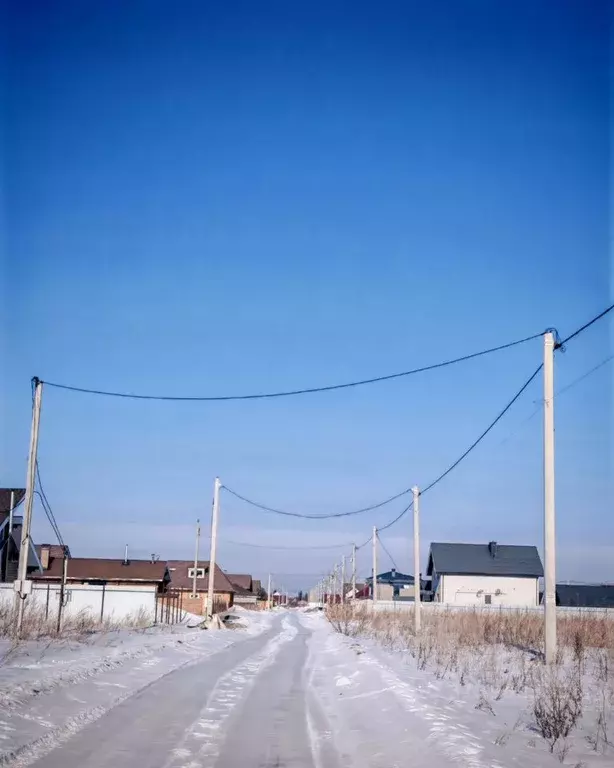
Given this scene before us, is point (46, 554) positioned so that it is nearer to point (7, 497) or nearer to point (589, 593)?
point (7, 497)

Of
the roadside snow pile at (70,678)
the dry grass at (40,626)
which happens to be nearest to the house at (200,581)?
the dry grass at (40,626)

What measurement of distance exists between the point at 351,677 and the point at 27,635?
8809 millimetres

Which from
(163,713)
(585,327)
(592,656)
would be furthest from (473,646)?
(163,713)

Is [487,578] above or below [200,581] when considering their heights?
above

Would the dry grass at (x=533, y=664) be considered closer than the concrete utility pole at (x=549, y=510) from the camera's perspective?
Yes

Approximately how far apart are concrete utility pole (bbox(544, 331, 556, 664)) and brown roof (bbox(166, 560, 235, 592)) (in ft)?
224

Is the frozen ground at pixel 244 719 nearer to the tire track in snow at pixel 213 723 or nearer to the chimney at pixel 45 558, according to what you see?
the tire track in snow at pixel 213 723

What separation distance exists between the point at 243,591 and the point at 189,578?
75.1 feet

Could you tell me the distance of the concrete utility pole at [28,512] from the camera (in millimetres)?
21147

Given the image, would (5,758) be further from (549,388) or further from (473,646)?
(473,646)

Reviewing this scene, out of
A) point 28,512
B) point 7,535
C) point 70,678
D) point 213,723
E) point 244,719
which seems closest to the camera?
point 213,723

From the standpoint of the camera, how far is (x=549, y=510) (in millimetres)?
16766

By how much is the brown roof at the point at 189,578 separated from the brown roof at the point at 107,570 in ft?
39.4

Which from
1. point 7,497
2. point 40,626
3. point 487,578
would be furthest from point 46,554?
point 40,626
